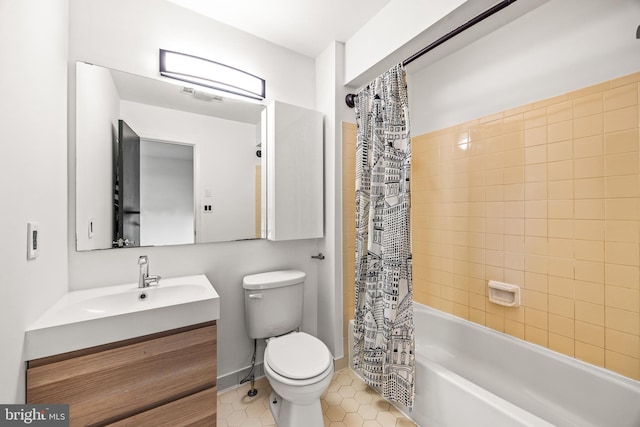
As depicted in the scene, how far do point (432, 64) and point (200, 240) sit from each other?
2.19 m

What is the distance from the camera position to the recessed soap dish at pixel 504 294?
1645 millimetres

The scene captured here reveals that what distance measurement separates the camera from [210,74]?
1703 millimetres

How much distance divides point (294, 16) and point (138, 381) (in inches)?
85.9

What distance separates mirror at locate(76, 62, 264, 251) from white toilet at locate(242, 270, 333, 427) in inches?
15.9

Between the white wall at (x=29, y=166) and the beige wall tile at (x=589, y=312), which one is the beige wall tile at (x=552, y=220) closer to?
the beige wall tile at (x=589, y=312)

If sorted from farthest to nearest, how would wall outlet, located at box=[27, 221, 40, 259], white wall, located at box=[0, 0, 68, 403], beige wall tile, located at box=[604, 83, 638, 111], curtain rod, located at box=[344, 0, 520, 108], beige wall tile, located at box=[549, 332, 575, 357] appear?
beige wall tile, located at box=[549, 332, 575, 357], beige wall tile, located at box=[604, 83, 638, 111], curtain rod, located at box=[344, 0, 520, 108], wall outlet, located at box=[27, 221, 40, 259], white wall, located at box=[0, 0, 68, 403]

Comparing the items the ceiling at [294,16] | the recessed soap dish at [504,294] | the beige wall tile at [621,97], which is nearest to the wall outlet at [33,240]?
the ceiling at [294,16]

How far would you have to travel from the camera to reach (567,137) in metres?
1.45

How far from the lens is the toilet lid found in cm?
133

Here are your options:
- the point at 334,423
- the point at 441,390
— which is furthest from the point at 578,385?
the point at 334,423

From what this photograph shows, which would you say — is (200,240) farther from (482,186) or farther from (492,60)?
(492,60)

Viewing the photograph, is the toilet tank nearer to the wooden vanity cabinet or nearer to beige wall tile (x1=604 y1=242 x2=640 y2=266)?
the wooden vanity cabinet

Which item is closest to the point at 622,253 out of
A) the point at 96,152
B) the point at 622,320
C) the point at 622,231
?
the point at 622,231

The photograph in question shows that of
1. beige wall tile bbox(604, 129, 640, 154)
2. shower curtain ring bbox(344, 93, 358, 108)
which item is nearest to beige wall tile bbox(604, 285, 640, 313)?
beige wall tile bbox(604, 129, 640, 154)
